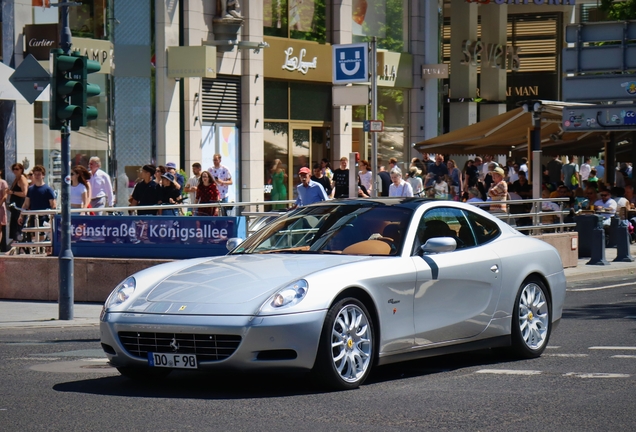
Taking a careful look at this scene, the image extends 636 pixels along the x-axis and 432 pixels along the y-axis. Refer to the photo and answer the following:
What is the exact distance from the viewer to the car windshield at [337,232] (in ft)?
29.3

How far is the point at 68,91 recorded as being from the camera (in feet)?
45.6

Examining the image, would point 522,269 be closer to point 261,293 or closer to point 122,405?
point 261,293

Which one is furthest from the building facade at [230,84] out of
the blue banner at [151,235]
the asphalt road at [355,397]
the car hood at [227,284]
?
the car hood at [227,284]

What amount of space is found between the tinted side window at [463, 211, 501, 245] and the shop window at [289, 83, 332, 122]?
Answer: 24.1m

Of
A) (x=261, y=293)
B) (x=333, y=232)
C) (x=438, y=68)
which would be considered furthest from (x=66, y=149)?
(x=438, y=68)

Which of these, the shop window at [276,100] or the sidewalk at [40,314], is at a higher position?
the shop window at [276,100]

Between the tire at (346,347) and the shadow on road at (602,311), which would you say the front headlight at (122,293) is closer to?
the tire at (346,347)

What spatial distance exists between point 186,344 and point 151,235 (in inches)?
341

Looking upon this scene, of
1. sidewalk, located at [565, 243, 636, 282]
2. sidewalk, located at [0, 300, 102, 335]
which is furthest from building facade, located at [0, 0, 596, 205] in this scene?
sidewalk, located at [565, 243, 636, 282]

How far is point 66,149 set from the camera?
14070mm

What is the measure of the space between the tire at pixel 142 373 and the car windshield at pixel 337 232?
1271 mm

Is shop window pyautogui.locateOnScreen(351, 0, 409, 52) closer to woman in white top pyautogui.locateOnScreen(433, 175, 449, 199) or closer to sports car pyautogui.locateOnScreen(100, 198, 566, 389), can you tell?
woman in white top pyautogui.locateOnScreen(433, 175, 449, 199)

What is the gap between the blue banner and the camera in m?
16.2

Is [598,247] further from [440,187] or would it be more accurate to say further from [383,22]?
[383,22]
